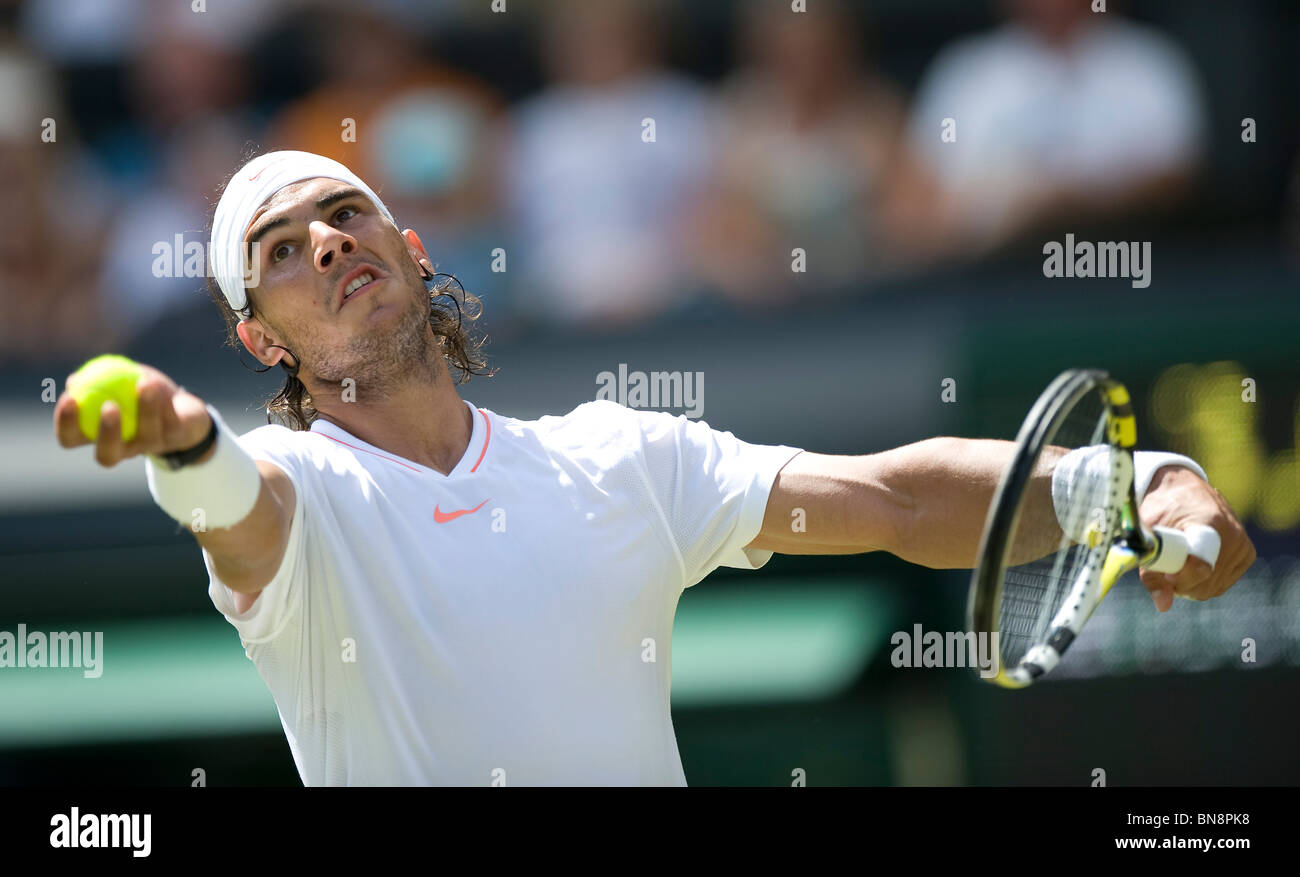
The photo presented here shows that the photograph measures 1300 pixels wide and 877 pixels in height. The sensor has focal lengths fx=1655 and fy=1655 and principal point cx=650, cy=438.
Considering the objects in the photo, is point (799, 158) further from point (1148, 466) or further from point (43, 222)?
point (1148, 466)

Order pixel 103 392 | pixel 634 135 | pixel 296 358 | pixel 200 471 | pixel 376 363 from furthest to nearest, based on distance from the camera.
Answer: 1. pixel 634 135
2. pixel 296 358
3. pixel 376 363
4. pixel 200 471
5. pixel 103 392

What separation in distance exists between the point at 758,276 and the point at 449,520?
10.0 ft

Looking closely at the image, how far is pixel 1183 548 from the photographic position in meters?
2.98

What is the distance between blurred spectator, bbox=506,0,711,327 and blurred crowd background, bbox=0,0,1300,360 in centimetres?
1

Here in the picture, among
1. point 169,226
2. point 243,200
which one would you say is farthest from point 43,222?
point 243,200

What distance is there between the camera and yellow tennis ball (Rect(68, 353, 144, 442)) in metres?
2.35

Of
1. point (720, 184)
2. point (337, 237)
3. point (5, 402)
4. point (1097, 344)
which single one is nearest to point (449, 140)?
point (720, 184)

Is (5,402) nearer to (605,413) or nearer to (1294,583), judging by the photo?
(605,413)

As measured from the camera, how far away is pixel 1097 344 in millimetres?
4941

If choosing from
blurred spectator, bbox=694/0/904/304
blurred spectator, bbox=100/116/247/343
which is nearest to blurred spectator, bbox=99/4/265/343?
blurred spectator, bbox=100/116/247/343

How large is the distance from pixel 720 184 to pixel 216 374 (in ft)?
6.54

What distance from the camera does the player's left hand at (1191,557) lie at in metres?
3.01

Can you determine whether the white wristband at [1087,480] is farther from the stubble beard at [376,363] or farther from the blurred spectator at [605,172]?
the blurred spectator at [605,172]

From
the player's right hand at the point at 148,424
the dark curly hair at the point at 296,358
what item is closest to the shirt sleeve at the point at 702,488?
the dark curly hair at the point at 296,358
